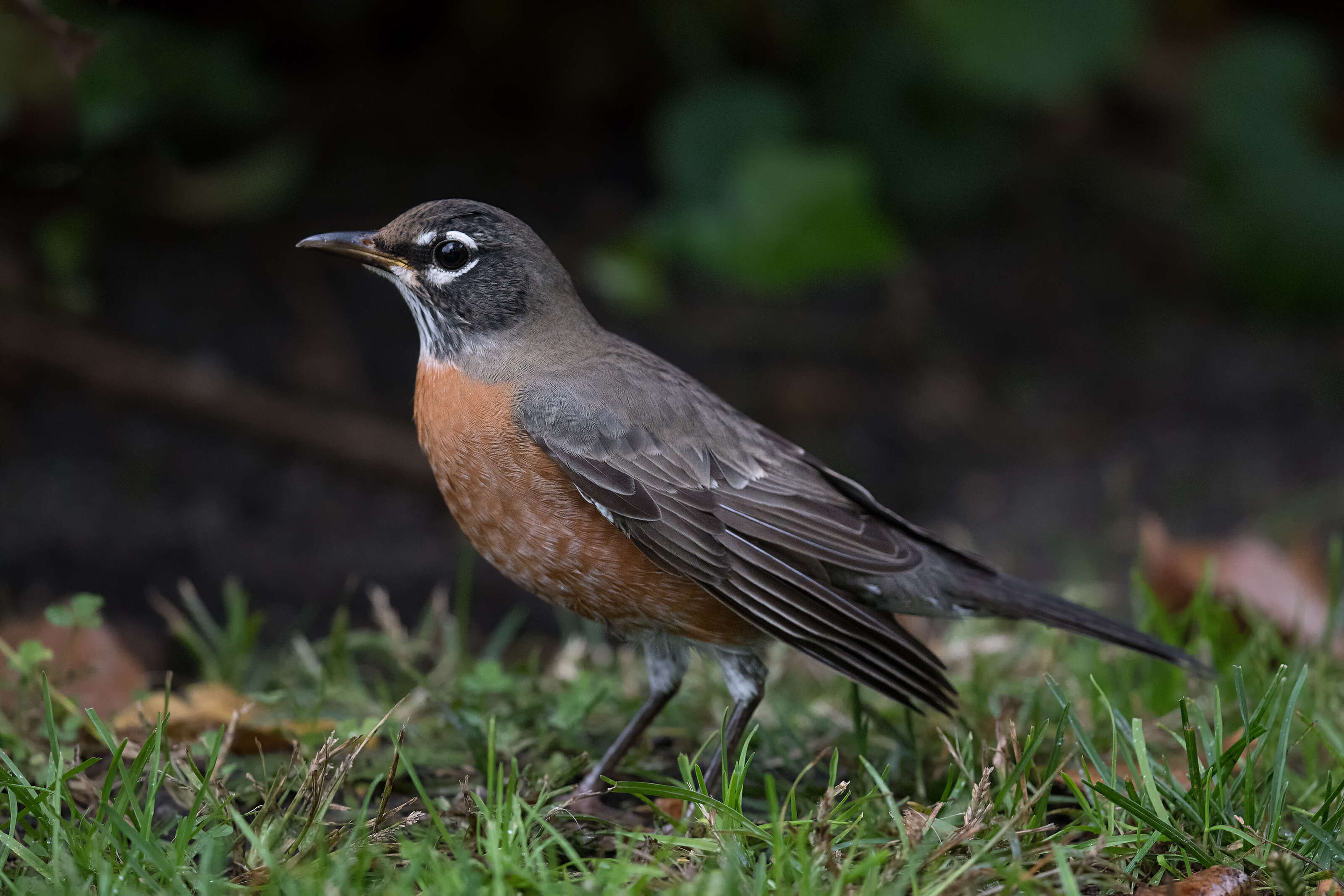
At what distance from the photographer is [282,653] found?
4.74 metres

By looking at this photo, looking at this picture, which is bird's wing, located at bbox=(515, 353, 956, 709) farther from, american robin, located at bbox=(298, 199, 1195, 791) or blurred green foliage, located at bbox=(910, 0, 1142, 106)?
blurred green foliage, located at bbox=(910, 0, 1142, 106)

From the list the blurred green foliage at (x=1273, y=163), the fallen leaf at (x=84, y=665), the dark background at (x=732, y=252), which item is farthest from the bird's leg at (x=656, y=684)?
the blurred green foliage at (x=1273, y=163)

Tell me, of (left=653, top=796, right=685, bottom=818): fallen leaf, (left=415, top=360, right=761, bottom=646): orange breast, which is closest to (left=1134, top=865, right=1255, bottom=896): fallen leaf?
(left=653, top=796, right=685, bottom=818): fallen leaf

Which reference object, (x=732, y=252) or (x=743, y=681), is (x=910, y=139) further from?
(x=743, y=681)

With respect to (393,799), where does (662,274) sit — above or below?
above

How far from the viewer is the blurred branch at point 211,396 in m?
5.65

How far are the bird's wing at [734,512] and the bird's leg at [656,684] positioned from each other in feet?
1.41

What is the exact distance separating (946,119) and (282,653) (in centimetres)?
466

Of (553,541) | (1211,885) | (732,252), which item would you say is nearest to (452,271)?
(553,541)

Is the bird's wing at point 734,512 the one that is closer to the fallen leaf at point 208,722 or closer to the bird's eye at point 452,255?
the bird's eye at point 452,255

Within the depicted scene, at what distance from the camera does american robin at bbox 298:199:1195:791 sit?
3.25m

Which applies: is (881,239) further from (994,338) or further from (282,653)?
(282,653)

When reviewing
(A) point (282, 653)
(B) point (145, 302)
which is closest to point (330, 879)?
(A) point (282, 653)

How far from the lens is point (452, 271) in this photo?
3711 mm
